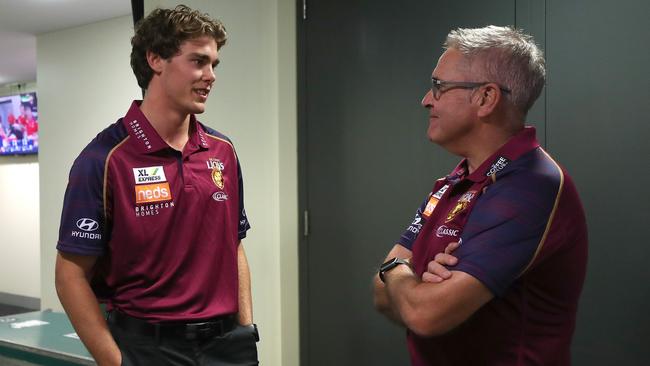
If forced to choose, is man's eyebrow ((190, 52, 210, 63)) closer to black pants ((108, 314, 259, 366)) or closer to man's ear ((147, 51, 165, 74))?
man's ear ((147, 51, 165, 74))

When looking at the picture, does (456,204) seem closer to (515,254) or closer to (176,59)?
(515,254)

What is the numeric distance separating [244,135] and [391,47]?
78 cm

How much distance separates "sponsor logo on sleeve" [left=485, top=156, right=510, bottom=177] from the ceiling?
3536 millimetres

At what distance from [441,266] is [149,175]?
84cm

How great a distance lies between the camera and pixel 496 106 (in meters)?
1.26

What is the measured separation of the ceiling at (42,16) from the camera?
4180 millimetres

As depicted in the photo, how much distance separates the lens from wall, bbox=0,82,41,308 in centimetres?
704

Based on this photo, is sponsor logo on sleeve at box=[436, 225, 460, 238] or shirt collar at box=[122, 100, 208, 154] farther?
shirt collar at box=[122, 100, 208, 154]

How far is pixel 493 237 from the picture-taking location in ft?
3.60

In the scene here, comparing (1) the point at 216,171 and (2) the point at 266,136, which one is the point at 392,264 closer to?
(1) the point at 216,171

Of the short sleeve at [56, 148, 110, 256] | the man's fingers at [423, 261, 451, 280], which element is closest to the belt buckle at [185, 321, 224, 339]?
the short sleeve at [56, 148, 110, 256]

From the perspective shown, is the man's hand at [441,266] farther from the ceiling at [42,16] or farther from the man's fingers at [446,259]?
the ceiling at [42,16]

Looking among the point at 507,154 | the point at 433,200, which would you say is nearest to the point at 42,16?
the point at 433,200

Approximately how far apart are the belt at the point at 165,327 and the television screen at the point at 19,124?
239 inches
